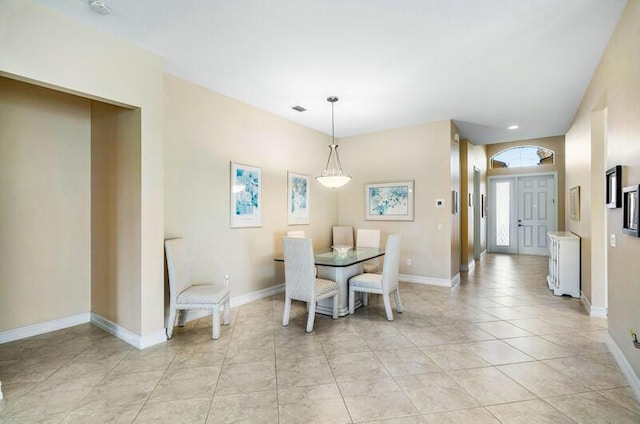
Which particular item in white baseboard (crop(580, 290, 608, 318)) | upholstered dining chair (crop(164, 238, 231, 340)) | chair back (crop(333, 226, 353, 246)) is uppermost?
chair back (crop(333, 226, 353, 246))

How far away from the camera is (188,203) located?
3605 mm

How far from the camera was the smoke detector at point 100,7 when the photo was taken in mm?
2270

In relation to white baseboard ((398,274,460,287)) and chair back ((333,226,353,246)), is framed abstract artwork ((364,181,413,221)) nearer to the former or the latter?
chair back ((333,226,353,246))

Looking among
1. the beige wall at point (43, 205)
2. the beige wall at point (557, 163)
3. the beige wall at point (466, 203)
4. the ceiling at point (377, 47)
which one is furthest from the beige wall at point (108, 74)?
the beige wall at point (557, 163)

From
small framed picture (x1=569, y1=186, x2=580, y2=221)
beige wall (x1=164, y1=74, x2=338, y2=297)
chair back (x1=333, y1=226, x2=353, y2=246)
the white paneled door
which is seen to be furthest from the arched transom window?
beige wall (x1=164, y1=74, x2=338, y2=297)

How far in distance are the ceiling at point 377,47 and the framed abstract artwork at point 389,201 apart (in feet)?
5.06

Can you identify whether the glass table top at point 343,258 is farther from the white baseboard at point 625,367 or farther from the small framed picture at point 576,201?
the small framed picture at point 576,201

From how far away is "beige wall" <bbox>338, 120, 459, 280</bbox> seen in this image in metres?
5.23

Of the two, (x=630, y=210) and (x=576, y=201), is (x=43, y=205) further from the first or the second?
(x=576, y=201)

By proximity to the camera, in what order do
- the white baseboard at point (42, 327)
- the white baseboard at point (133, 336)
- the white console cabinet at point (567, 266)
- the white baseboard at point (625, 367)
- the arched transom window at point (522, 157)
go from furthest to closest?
the arched transom window at point (522, 157)
the white console cabinet at point (567, 266)
the white baseboard at point (42, 327)
the white baseboard at point (133, 336)
the white baseboard at point (625, 367)

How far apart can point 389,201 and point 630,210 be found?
3.72 meters

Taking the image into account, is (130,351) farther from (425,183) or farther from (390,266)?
(425,183)

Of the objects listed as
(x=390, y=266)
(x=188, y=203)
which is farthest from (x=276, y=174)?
(x=390, y=266)

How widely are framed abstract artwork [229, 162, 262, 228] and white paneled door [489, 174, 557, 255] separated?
7.38 meters
